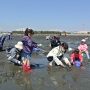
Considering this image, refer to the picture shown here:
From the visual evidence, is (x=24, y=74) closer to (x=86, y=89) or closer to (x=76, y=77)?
(x=76, y=77)

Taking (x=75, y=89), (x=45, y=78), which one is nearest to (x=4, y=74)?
(x=45, y=78)

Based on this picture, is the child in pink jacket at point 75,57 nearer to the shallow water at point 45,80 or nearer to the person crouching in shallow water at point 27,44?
the shallow water at point 45,80

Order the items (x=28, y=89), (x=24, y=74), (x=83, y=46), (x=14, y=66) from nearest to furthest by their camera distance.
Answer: (x=28, y=89), (x=24, y=74), (x=14, y=66), (x=83, y=46)

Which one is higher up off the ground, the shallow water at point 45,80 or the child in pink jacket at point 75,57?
the child in pink jacket at point 75,57

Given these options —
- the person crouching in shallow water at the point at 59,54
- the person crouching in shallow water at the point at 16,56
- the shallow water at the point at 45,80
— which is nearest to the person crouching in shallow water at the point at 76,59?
the person crouching in shallow water at the point at 59,54

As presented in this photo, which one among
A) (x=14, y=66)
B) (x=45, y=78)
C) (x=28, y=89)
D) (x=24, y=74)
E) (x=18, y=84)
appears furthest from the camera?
(x=14, y=66)

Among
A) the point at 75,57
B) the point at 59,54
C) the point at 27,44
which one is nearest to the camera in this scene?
the point at 27,44

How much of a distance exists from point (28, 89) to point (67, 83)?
163 centimetres

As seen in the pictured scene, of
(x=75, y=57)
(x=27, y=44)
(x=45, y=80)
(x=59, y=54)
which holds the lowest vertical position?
(x=45, y=80)

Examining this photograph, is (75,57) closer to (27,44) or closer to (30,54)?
(30,54)

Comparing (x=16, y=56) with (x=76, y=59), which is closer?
(x=16, y=56)

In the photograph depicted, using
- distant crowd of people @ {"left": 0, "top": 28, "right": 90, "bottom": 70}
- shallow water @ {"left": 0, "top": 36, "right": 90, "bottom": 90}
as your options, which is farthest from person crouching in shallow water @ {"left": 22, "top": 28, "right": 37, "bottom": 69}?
shallow water @ {"left": 0, "top": 36, "right": 90, "bottom": 90}

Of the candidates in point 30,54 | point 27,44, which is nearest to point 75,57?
point 30,54

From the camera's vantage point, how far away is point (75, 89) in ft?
33.6
